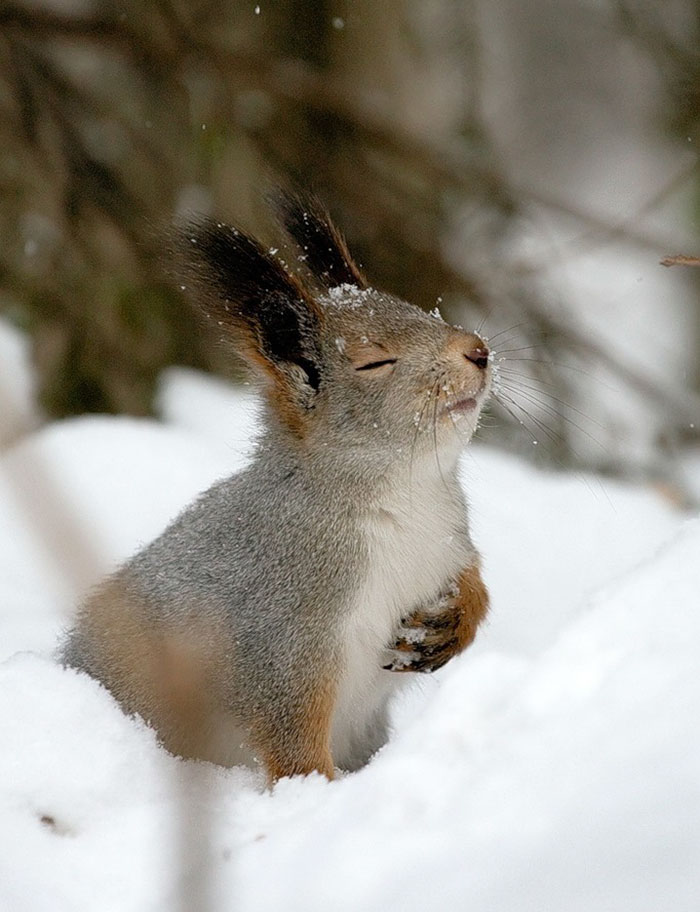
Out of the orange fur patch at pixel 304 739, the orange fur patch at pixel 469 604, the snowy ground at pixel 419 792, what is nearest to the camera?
the snowy ground at pixel 419 792

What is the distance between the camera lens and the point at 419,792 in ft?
5.27

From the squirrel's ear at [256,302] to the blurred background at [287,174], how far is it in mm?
2740

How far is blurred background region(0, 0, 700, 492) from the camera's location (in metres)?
5.62

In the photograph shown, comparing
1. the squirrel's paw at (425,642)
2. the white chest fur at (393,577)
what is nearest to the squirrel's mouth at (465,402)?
the white chest fur at (393,577)

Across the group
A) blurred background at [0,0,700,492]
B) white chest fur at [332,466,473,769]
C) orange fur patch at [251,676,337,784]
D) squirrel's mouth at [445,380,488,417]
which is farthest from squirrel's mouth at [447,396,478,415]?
blurred background at [0,0,700,492]

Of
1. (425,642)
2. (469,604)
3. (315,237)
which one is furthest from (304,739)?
(315,237)

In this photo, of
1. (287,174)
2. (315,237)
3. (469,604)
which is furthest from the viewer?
(287,174)

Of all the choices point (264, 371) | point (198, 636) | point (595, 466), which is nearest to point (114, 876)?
point (198, 636)

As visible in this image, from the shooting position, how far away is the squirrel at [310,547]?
250 cm

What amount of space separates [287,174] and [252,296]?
286cm

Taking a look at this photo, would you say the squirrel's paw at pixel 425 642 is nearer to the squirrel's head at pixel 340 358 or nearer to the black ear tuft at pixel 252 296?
the squirrel's head at pixel 340 358

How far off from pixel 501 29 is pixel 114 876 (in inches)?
308

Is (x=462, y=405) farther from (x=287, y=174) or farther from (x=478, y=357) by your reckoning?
(x=287, y=174)

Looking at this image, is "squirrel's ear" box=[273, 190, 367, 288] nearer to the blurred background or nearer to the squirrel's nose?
the squirrel's nose
